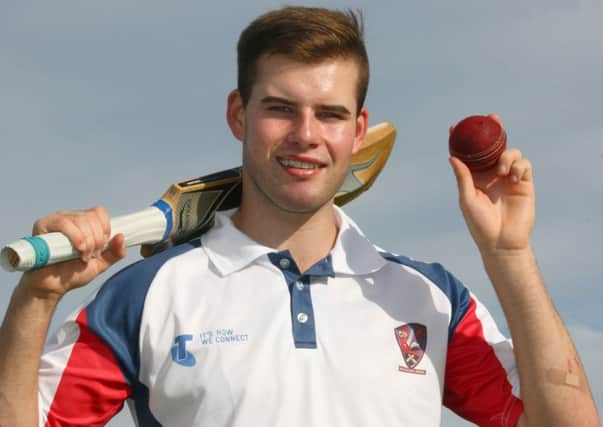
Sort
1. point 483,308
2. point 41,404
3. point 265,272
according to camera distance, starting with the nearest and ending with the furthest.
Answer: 1. point 41,404
2. point 265,272
3. point 483,308

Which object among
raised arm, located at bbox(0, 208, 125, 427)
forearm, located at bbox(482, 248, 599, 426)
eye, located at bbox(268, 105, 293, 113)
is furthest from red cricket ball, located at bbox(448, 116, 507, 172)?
raised arm, located at bbox(0, 208, 125, 427)

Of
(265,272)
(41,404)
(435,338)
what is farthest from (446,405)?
(41,404)

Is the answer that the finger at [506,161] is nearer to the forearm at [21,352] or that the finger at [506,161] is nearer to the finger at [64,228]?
the finger at [64,228]

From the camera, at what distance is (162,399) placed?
514 cm

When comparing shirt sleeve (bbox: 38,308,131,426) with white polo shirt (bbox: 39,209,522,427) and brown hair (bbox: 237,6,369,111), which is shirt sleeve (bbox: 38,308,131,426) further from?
brown hair (bbox: 237,6,369,111)

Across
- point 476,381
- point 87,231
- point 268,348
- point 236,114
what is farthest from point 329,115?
point 476,381

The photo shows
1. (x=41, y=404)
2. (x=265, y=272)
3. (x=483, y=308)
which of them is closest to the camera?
(x=41, y=404)

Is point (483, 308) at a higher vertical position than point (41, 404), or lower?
higher

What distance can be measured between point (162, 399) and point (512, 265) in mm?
1646

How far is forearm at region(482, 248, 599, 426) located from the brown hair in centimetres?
109

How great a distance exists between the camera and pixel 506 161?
5.31 meters

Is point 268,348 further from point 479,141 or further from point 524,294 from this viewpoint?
point 479,141

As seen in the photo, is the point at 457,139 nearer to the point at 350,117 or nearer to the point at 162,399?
the point at 350,117

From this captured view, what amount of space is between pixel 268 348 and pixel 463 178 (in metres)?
1.17
